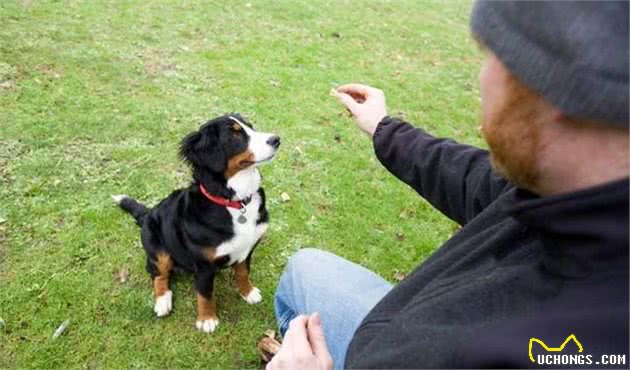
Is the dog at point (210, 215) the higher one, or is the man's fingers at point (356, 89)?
the man's fingers at point (356, 89)

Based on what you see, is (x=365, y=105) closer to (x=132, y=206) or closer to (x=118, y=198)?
(x=132, y=206)

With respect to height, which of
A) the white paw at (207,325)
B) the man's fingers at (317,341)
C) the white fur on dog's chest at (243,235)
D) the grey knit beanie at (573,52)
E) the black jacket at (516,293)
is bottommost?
the white paw at (207,325)

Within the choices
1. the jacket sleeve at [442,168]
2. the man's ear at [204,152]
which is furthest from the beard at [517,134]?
the man's ear at [204,152]

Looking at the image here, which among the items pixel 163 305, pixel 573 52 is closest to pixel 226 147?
pixel 163 305

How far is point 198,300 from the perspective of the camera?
299 cm

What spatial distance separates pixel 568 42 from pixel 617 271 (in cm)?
38

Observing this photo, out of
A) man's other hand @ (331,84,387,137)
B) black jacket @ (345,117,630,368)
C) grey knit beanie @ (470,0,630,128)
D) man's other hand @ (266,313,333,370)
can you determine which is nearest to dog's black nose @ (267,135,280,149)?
man's other hand @ (331,84,387,137)

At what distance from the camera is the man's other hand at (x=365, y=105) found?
212 cm

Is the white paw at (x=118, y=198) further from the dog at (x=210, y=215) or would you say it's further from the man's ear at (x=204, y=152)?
the man's ear at (x=204, y=152)

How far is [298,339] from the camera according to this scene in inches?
59.6

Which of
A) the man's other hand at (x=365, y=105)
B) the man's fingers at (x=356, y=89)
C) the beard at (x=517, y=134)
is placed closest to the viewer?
the beard at (x=517, y=134)

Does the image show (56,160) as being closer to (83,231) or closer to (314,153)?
(83,231)

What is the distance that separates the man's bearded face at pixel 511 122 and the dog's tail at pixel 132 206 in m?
2.81

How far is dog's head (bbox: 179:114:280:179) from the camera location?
2783 mm
